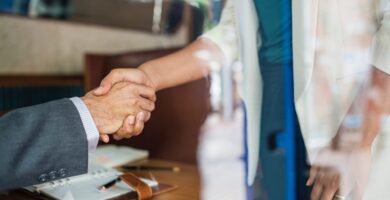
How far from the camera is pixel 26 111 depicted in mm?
688

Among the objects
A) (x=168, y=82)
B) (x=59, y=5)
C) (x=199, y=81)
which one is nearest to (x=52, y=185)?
(x=168, y=82)

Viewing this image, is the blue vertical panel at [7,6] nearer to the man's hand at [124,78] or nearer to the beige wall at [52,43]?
the beige wall at [52,43]

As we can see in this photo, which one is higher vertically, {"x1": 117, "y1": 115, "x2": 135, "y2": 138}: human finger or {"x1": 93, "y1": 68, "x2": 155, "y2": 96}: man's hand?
{"x1": 93, "y1": 68, "x2": 155, "y2": 96}: man's hand

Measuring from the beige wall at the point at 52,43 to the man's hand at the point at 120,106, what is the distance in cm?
66

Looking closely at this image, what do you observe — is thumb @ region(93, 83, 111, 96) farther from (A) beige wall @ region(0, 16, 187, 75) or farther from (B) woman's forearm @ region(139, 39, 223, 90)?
(A) beige wall @ region(0, 16, 187, 75)

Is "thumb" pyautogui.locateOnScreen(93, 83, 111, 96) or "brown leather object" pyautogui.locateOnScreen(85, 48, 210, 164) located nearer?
"thumb" pyautogui.locateOnScreen(93, 83, 111, 96)

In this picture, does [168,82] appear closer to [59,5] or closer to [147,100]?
[147,100]

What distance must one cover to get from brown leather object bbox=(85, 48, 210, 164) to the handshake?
0.23 meters

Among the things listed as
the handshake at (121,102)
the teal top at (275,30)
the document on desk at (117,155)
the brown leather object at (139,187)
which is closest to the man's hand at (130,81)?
the handshake at (121,102)

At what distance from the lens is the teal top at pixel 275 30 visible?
2.08 ft

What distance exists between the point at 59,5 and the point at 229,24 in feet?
3.30

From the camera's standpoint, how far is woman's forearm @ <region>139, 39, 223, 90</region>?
93cm

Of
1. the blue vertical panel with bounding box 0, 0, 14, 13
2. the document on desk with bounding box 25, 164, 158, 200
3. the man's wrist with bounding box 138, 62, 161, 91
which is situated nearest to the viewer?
the document on desk with bounding box 25, 164, 158, 200

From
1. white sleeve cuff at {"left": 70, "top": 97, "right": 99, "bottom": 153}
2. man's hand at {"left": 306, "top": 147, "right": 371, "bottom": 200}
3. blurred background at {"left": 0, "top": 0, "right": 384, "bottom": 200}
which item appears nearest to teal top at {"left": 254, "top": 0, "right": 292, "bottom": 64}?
blurred background at {"left": 0, "top": 0, "right": 384, "bottom": 200}
